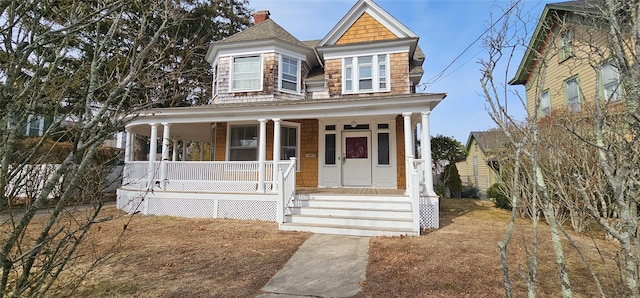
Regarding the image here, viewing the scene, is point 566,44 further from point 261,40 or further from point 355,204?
point 261,40

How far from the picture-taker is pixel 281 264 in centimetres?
485

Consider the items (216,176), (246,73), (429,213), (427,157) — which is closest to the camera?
(429,213)

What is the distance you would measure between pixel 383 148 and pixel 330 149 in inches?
75.0

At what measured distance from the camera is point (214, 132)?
38.8ft

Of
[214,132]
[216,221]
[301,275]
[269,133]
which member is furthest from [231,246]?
[214,132]

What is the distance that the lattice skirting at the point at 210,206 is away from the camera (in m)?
8.75

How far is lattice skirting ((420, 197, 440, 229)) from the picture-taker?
7418 millimetres

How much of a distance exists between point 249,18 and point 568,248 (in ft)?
76.9

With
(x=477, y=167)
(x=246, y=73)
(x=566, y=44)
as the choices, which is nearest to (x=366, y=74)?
(x=246, y=73)

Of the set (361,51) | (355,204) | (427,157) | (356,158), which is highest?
(361,51)

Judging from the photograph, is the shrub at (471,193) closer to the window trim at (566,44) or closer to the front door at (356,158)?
the front door at (356,158)

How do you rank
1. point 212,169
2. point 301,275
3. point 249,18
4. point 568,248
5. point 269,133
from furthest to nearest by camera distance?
point 249,18
point 269,133
point 212,169
point 568,248
point 301,275

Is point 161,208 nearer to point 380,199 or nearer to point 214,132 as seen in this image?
point 214,132

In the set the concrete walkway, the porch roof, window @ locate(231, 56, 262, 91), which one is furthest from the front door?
the concrete walkway
